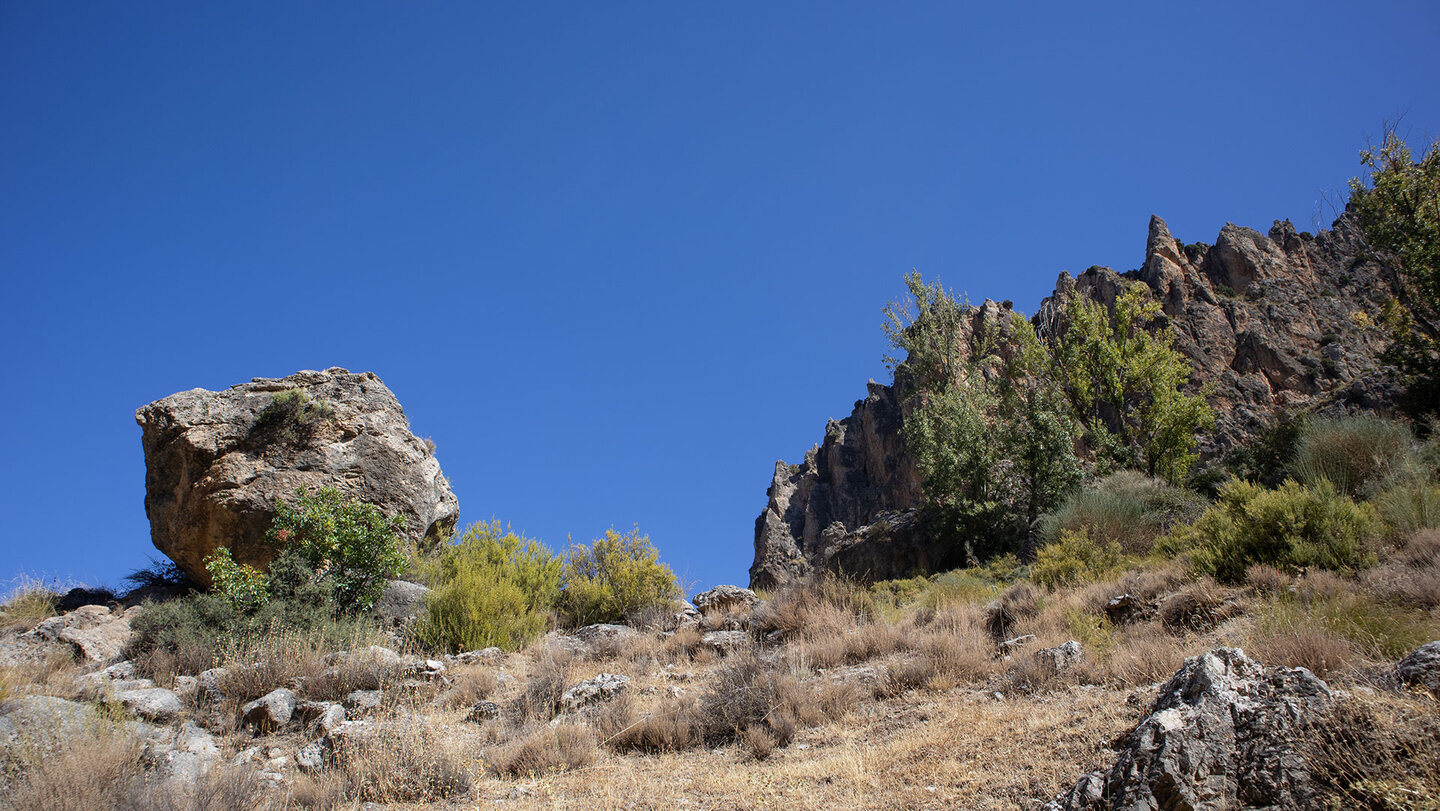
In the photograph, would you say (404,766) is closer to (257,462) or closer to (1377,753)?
(1377,753)

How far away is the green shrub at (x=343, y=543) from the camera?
38.4 ft

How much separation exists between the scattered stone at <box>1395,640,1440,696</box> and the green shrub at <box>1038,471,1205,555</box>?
27.6 ft

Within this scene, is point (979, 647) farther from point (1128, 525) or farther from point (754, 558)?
point (754, 558)

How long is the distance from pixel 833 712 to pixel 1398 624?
4412 mm

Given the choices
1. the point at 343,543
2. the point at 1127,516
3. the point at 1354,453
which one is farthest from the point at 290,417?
the point at 1354,453

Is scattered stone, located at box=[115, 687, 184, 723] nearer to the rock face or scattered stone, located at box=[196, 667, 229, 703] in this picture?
scattered stone, located at box=[196, 667, 229, 703]

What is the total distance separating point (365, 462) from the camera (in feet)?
46.9

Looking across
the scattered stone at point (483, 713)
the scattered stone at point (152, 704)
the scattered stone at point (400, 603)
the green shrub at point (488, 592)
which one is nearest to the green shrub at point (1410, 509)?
the scattered stone at point (483, 713)

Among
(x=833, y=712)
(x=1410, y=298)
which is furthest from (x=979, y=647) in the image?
(x=1410, y=298)

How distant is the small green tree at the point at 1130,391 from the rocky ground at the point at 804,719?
15.2 m

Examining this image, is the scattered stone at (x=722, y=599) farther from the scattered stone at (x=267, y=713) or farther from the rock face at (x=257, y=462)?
the scattered stone at (x=267, y=713)

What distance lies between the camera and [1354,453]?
1213cm

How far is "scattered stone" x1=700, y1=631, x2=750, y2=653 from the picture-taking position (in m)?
10.6

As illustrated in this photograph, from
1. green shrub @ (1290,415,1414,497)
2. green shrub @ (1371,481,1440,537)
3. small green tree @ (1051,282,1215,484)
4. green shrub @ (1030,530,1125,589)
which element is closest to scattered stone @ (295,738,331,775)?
green shrub @ (1030,530,1125,589)
